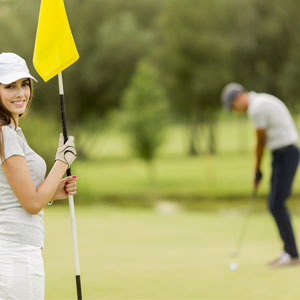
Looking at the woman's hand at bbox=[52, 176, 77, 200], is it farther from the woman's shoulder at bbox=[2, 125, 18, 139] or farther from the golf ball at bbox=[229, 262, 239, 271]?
the golf ball at bbox=[229, 262, 239, 271]

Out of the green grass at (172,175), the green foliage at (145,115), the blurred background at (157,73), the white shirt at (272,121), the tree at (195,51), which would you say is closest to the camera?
the white shirt at (272,121)

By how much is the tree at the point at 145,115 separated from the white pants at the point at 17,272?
22.9 m

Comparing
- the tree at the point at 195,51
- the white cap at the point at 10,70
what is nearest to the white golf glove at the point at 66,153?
the white cap at the point at 10,70

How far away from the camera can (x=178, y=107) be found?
97.3 ft

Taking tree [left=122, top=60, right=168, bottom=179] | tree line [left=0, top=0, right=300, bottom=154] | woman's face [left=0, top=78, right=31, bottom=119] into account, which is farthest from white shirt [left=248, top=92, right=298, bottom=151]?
tree [left=122, top=60, right=168, bottom=179]

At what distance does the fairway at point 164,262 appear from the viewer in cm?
584

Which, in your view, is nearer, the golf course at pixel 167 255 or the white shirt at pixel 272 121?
the golf course at pixel 167 255

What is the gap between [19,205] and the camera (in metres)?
2.76

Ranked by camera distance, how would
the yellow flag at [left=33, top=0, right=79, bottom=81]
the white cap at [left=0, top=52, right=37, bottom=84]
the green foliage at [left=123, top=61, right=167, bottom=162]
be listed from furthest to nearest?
the green foliage at [left=123, top=61, right=167, bottom=162] < the yellow flag at [left=33, top=0, right=79, bottom=81] < the white cap at [left=0, top=52, right=37, bottom=84]

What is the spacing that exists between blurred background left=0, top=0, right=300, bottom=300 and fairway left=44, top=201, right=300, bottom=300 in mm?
51

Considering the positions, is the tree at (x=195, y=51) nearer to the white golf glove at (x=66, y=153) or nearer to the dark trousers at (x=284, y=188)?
the dark trousers at (x=284, y=188)

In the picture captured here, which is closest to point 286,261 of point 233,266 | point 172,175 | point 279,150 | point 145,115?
point 233,266

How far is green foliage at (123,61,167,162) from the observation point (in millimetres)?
25781

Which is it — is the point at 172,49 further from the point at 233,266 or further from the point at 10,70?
the point at 10,70
